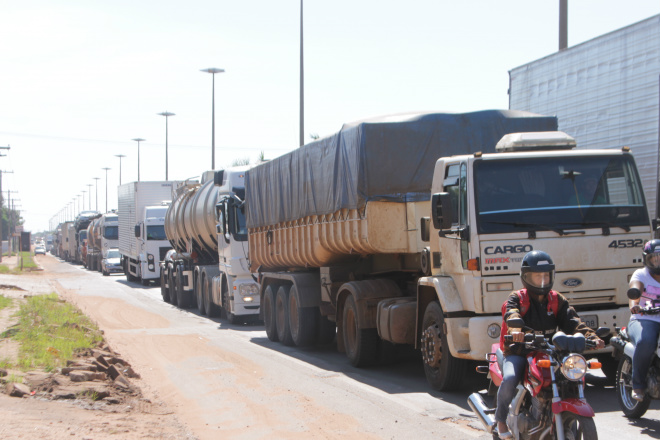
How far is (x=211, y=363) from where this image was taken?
13.3 meters

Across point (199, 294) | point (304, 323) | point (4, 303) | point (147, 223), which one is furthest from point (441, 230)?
point (147, 223)

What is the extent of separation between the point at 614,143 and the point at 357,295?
545 centimetres

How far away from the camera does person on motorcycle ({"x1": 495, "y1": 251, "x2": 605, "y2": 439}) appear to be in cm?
604

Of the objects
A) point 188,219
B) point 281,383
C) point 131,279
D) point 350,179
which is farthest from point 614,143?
point 131,279

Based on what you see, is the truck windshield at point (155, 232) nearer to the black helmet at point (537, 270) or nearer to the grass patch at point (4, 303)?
the grass patch at point (4, 303)

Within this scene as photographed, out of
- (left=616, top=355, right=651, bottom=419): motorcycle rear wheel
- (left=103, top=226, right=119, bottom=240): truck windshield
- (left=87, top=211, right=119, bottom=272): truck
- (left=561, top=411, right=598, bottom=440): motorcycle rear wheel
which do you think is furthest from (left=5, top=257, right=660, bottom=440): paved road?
(left=87, top=211, right=119, bottom=272): truck

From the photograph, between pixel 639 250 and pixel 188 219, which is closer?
pixel 639 250

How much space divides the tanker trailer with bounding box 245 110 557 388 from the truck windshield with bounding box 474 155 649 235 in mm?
478

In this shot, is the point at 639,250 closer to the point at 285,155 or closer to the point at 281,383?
the point at 281,383

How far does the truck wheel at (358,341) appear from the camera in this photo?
40.7ft

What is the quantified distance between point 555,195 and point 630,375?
235 cm

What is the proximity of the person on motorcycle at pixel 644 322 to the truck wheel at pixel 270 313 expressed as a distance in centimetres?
990

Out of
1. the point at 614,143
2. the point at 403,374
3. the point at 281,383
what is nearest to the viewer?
the point at 281,383

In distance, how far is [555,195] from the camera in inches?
376
